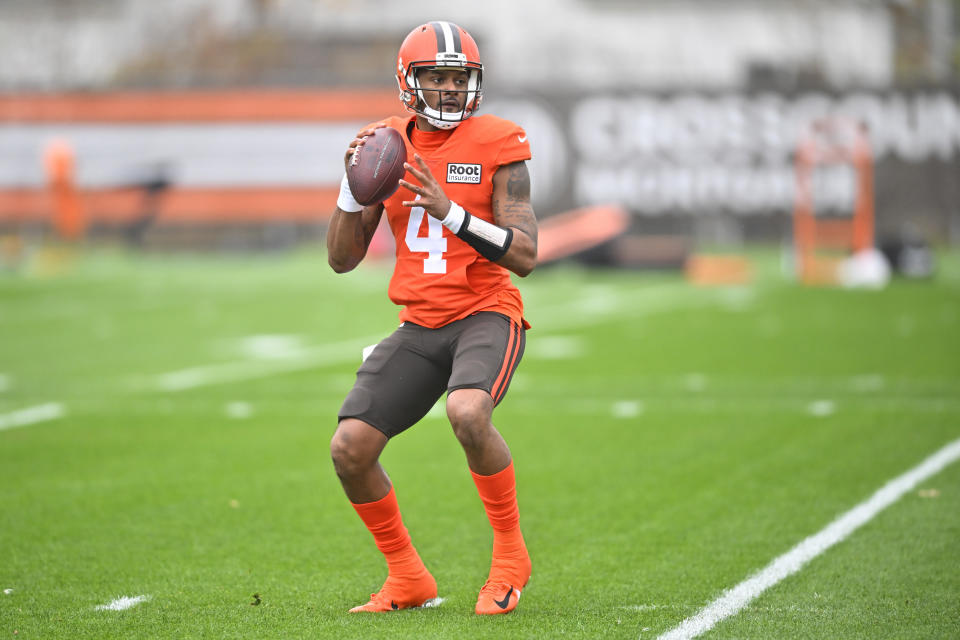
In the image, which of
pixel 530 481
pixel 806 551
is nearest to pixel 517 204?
pixel 806 551

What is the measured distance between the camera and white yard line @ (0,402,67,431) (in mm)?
8648

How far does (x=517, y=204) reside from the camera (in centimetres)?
461

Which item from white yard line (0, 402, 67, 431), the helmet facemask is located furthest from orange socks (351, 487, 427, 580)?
white yard line (0, 402, 67, 431)

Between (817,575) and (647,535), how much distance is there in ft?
2.95

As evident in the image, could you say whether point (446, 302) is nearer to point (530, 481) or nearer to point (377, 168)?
point (377, 168)

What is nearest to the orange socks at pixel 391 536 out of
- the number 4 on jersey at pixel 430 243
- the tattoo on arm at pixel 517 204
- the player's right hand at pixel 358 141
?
the number 4 on jersey at pixel 430 243

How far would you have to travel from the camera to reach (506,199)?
461 centimetres

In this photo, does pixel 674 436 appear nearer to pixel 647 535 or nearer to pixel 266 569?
pixel 647 535

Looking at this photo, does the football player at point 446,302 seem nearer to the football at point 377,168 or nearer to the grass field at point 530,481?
the football at point 377,168

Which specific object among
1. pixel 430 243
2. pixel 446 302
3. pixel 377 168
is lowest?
pixel 446 302

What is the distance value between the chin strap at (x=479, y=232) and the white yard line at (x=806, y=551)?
A: 1347 mm

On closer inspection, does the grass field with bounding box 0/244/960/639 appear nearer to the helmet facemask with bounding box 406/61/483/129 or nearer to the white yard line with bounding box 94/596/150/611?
the white yard line with bounding box 94/596/150/611

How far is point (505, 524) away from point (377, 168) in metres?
1.28

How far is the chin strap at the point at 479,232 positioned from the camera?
4387mm
